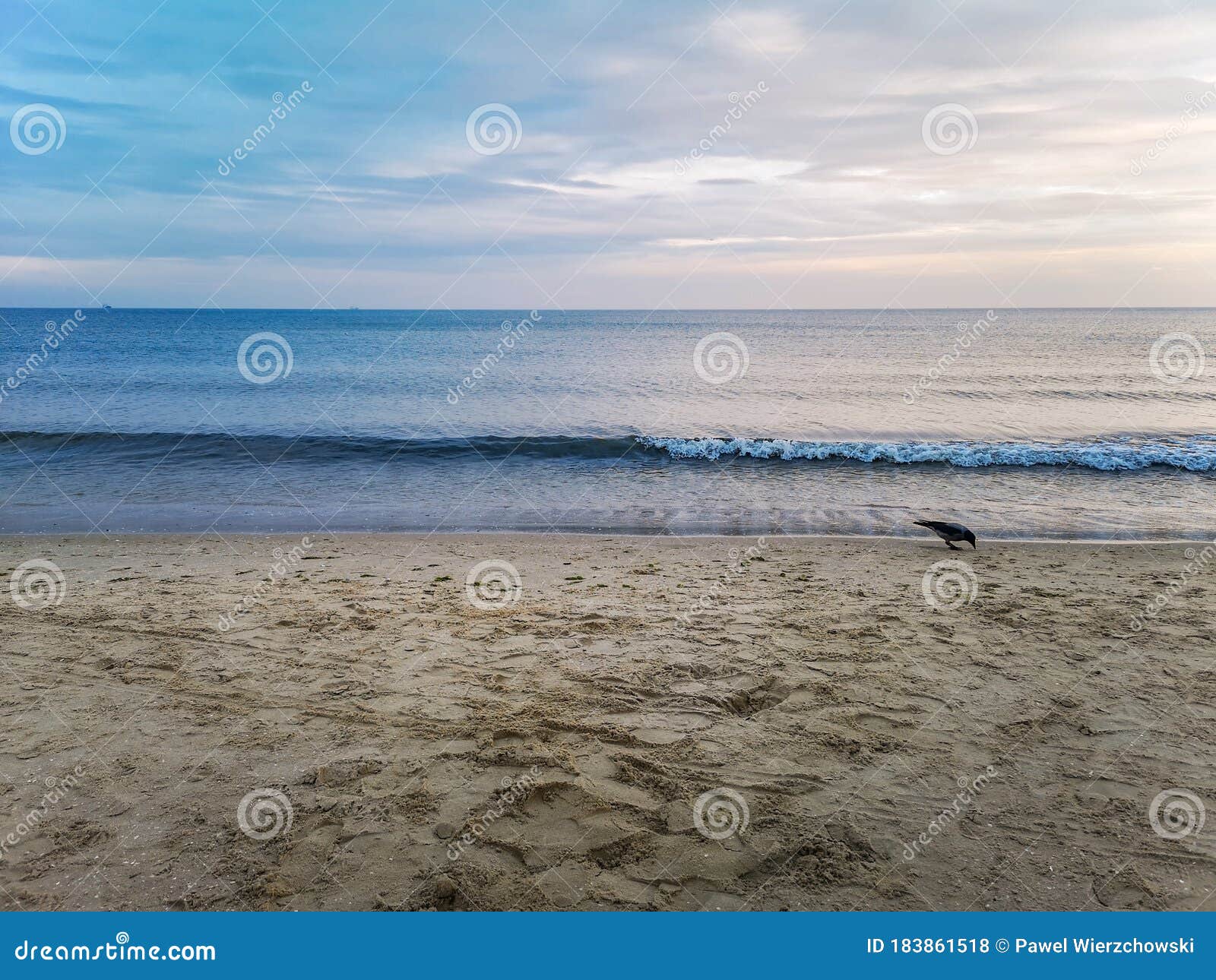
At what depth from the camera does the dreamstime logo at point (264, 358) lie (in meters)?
34.5

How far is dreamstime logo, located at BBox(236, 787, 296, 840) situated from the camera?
3750 millimetres

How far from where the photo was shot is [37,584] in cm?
760

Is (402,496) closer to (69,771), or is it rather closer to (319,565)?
(319,565)

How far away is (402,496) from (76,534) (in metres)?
4.83

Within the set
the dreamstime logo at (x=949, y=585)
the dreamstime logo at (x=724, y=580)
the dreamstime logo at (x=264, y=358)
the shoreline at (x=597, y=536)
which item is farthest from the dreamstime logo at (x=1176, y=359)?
the dreamstime logo at (x=264, y=358)

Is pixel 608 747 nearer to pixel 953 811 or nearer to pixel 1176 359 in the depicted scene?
pixel 953 811

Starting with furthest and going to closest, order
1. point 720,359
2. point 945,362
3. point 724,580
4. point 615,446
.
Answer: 1. point 720,359
2. point 945,362
3. point 615,446
4. point 724,580

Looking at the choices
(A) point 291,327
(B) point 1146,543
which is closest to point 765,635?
(B) point 1146,543

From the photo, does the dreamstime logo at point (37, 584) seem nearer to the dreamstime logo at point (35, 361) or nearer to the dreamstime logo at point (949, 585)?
the dreamstime logo at point (949, 585)

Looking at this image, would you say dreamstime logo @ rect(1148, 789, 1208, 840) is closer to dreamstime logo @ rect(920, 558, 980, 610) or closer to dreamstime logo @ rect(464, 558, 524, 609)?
Answer: dreamstime logo @ rect(920, 558, 980, 610)

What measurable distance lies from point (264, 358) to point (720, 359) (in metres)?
31.0

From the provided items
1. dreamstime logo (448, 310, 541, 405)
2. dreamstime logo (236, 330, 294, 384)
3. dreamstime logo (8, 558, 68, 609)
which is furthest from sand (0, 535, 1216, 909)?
dreamstime logo (236, 330, 294, 384)

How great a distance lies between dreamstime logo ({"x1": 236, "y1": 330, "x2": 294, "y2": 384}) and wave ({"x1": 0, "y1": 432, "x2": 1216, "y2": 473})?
14514 millimetres

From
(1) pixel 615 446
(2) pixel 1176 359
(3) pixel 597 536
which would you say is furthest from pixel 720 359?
(3) pixel 597 536
